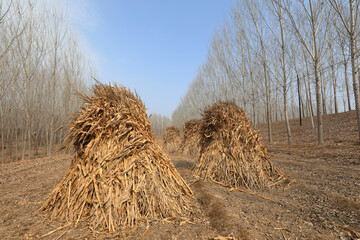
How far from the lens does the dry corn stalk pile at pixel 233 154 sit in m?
3.55

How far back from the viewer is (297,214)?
2369 millimetres

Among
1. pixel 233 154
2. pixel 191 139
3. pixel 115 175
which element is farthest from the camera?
pixel 191 139

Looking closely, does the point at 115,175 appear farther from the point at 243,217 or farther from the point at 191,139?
the point at 191,139

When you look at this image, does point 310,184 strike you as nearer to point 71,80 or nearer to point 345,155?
point 345,155

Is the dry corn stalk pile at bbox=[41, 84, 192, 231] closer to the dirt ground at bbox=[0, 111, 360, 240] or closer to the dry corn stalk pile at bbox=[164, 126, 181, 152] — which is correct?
the dirt ground at bbox=[0, 111, 360, 240]

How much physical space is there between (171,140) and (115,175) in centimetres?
985

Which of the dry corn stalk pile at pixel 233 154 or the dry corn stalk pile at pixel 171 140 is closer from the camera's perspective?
the dry corn stalk pile at pixel 233 154

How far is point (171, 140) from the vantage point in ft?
39.6

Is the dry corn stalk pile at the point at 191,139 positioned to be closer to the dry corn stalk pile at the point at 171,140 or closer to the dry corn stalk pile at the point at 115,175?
the dry corn stalk pile at the point at 171,140

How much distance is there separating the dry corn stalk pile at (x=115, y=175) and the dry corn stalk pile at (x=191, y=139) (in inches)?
267

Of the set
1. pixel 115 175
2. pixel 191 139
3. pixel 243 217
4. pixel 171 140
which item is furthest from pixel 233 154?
pixel 171 140

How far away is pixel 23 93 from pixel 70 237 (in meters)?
10.6

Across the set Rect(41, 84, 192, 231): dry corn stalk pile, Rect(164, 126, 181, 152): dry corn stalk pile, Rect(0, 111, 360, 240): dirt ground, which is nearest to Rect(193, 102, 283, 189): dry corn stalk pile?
Rect(0, 111, 360, 240): dirt ground

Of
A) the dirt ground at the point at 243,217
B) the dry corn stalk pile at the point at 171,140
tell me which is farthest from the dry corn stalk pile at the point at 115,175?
the dry corn stalk pile at the point at 171,140
